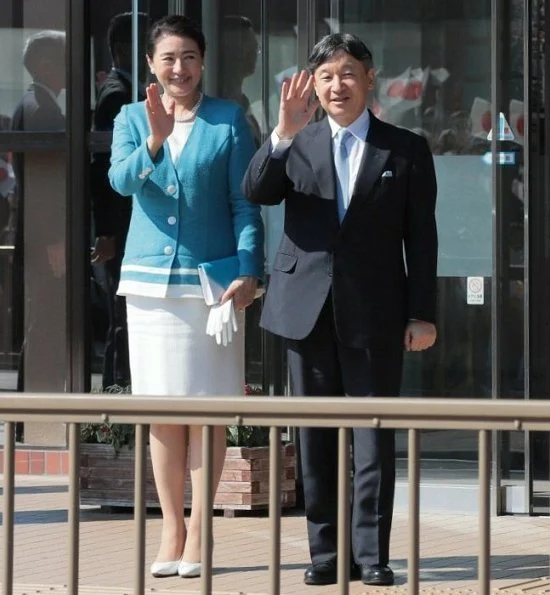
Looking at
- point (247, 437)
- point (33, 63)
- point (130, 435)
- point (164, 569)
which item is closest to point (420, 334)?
point (164, 569)

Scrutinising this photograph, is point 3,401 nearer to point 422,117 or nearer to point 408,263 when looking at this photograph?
point 408,263

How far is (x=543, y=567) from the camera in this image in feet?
20.3

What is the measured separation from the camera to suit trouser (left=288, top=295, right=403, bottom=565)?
5.56 meters

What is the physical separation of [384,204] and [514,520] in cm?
233

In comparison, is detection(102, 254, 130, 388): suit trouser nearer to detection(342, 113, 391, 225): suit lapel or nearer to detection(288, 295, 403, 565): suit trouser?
detection(288, 295, 403, 565): suit trouser

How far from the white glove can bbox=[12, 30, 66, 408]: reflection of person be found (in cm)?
292

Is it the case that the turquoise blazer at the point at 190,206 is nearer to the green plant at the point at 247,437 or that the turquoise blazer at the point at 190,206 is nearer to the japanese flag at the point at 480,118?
the green plant at the point at 247,437

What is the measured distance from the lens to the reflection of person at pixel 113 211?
8180 mm

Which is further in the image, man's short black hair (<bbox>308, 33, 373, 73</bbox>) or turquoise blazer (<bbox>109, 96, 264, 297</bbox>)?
turquoise blazer (<bbox>109, 96, 264, 297</bbox>)

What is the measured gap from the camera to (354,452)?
5.64 m

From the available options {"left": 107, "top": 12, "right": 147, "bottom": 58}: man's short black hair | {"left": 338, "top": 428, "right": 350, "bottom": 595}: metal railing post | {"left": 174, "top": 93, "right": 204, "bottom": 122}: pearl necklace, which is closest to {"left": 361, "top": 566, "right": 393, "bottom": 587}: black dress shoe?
{"left": 174, "top": 93, "right": 204, "bottom": 122}: pearl necklace

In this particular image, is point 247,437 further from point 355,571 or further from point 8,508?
point 8,508

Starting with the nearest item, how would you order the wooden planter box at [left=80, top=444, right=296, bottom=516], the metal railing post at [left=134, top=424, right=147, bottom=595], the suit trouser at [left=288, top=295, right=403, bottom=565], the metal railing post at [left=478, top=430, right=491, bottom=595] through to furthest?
the metal railing post at [left=478, top=430, right=491, bottom=595] < the metal railing post at [left=134, top=424, right=147, bottom=595] < the suit trouser at [left=288, top=295, right=403, bottom=565] < the wooden planter box at [left=80, top=444, right=296, bottom=516]

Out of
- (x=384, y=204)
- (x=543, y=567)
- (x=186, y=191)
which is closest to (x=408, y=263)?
(x=384, y=204)
